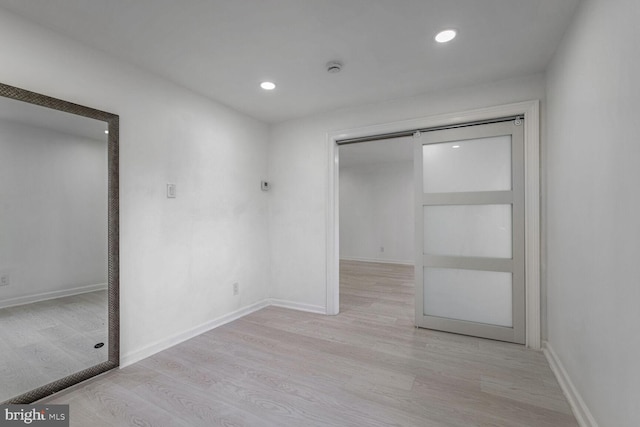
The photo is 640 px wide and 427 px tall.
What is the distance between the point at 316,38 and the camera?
2.01 metres

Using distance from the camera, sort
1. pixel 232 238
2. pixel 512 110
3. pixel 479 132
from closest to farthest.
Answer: pixel 512 110
pixel 479 132
pixel 232 238

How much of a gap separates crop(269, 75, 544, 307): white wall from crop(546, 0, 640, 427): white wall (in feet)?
4.42

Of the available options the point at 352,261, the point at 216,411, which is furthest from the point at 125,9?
the point at 352,261

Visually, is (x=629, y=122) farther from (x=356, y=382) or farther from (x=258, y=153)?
(x=258, y=153)

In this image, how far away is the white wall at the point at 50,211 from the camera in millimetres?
1759

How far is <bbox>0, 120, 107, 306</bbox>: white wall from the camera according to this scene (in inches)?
69.2

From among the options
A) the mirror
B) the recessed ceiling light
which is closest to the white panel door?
the recessed ceiling light

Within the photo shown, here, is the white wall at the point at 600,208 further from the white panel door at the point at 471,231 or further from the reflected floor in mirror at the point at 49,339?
the reflected floor in mirror at the point at 49,339

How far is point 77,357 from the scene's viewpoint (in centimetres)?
203

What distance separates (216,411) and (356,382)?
93 centimetres

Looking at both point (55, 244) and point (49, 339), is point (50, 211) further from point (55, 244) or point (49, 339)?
point (49, 339)

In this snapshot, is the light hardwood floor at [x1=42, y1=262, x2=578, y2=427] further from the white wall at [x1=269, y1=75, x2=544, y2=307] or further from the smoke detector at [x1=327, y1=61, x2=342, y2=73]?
the smoke detector at [x1=327, y1=61, x2=342, y2=73]

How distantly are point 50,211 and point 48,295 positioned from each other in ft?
1.96

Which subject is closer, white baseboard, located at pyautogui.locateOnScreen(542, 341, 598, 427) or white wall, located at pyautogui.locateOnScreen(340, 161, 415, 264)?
white baseboard, located at pyautogui.locateOnScreen(542, 341, 598, 427)
